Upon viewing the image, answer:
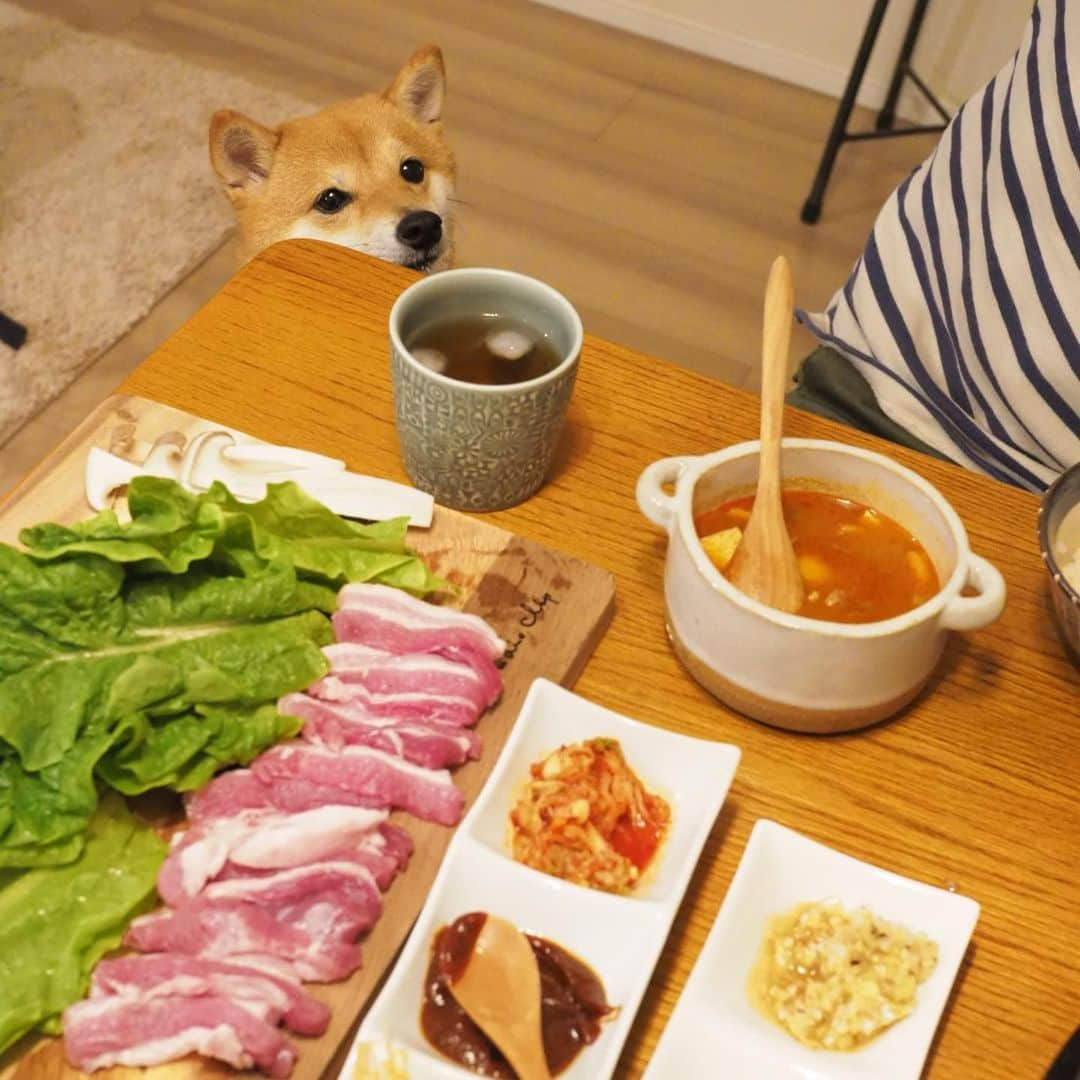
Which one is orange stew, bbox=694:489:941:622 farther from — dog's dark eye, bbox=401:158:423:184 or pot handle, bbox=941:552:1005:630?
dog's dark eye, bbox=401:158:423:184

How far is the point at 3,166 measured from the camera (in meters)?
3.10

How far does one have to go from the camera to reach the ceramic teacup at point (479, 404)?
100cm

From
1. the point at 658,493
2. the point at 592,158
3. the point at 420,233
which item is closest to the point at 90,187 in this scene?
the point at 592,158

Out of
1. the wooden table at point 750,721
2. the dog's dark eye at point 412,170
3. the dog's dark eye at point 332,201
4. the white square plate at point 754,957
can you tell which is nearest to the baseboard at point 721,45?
the dog's dark eye at point 412,170

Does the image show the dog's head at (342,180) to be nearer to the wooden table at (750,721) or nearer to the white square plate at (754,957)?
the wooden table at (750,721)

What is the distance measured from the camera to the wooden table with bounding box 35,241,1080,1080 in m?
0.84

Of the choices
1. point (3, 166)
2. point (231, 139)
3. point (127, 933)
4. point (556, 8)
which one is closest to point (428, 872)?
point (127, 933)

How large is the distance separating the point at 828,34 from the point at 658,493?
9.83 feet

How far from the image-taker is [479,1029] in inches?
29.6

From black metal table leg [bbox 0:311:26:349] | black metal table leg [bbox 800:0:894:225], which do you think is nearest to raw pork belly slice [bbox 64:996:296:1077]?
black metal table leg [bbox 0:311:26:349]

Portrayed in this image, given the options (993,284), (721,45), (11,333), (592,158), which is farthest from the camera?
(721,45)

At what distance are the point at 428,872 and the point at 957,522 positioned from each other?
48 cm

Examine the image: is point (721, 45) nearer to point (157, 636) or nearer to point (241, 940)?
point (157, 636)

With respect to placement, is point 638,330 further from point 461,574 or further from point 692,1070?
point 692,1070
